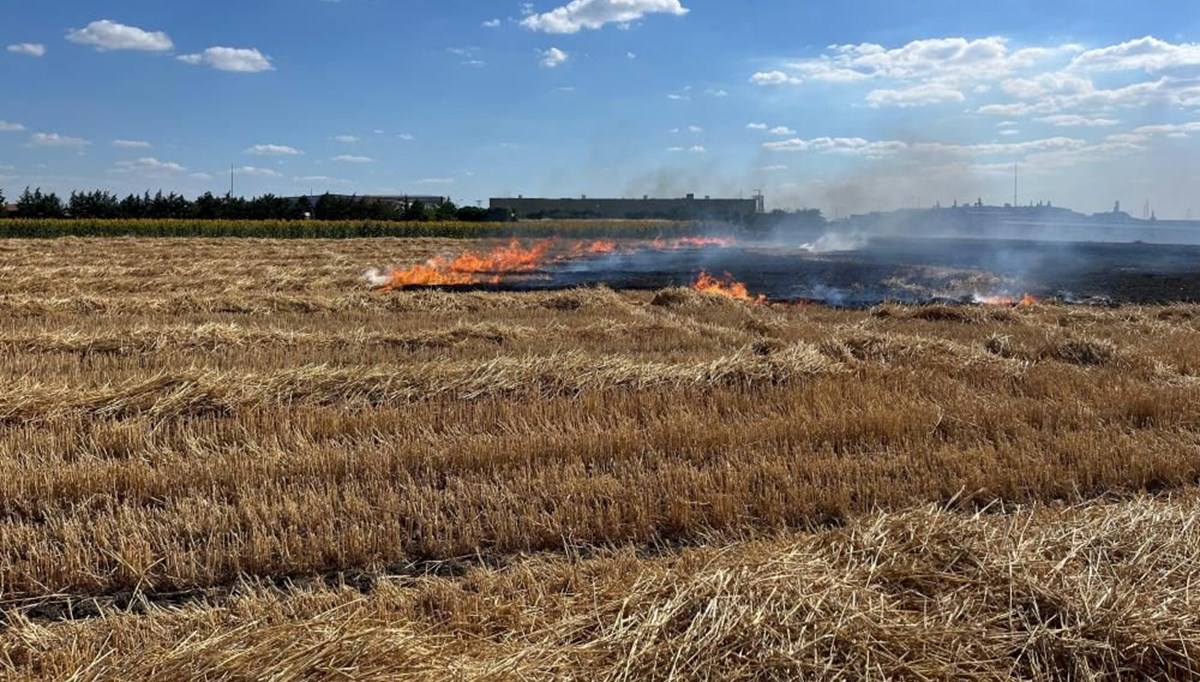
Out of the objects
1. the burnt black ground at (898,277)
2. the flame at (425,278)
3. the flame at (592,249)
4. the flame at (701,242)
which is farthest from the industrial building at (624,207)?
the flame at (425,278)

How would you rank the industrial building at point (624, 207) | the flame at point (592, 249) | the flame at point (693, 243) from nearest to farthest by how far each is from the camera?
the flame at point (592, 249), the flame at point (693, 243), the industrial building at point (624, 207)

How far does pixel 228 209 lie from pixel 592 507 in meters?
72.3

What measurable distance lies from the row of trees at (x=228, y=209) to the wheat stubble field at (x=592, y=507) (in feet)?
205

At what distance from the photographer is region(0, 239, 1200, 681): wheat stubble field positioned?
3359 millimetres

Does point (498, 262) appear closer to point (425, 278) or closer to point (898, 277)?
point (425, 278)

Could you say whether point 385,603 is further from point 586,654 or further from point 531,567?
point 586,654

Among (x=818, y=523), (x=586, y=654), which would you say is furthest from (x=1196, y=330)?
(x=586, y=654)

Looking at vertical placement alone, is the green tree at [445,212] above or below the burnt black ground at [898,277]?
above

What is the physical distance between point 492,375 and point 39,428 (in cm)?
422

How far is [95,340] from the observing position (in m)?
11.1

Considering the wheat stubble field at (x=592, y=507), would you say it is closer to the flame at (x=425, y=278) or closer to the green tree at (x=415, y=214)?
the flame at (x=425, y=278)

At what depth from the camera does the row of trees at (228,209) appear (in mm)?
64625

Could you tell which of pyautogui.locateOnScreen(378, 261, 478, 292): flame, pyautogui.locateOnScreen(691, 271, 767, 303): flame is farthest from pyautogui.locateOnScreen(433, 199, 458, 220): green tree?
pyautogui.locateOnScreen(691, 271, 767, 303): flame

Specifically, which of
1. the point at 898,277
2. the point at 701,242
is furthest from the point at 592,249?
the point at 898,277
